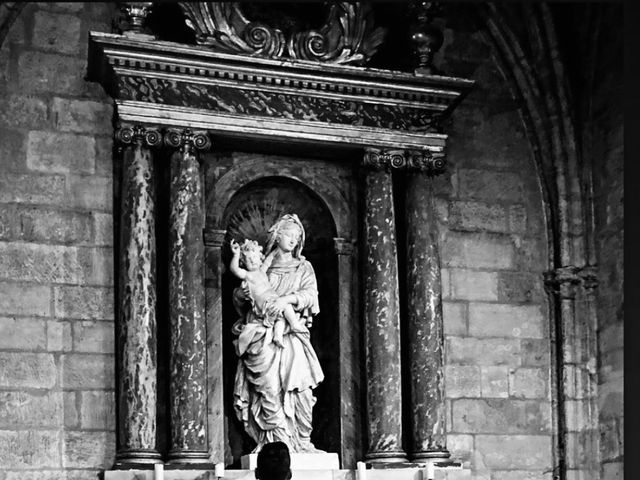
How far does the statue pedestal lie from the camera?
251 inches

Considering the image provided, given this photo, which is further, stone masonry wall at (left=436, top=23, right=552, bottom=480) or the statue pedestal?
stone masonry wall at (left=436, top=23, right=552, bottom=480)

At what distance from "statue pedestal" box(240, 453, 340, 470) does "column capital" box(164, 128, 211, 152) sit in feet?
6.54

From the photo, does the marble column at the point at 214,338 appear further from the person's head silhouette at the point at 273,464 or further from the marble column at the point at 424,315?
the person's head silhouette at the point at 273,464

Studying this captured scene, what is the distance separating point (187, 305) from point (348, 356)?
125 cm

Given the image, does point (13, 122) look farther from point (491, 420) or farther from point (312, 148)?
point (491, 420)

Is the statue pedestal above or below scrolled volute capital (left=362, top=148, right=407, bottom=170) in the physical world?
below

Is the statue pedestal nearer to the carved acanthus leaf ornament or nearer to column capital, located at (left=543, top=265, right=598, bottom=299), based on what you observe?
column capital, located at (left=543, top=265, right=598, bottom=299)

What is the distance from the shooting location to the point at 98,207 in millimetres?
6508

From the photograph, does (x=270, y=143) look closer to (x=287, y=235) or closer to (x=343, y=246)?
(x=287, y=235)

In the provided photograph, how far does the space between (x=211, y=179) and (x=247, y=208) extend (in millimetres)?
380

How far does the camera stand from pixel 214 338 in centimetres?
659

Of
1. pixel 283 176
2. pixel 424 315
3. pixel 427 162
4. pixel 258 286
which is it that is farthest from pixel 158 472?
pixel 427 162

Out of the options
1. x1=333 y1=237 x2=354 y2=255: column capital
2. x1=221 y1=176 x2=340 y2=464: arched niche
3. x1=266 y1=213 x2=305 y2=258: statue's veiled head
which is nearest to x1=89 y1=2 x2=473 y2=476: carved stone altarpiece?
x1=333 y1=237 x2=354 y2=255: column capital

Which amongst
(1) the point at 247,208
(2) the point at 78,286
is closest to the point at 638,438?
(2) the point at 78,286
